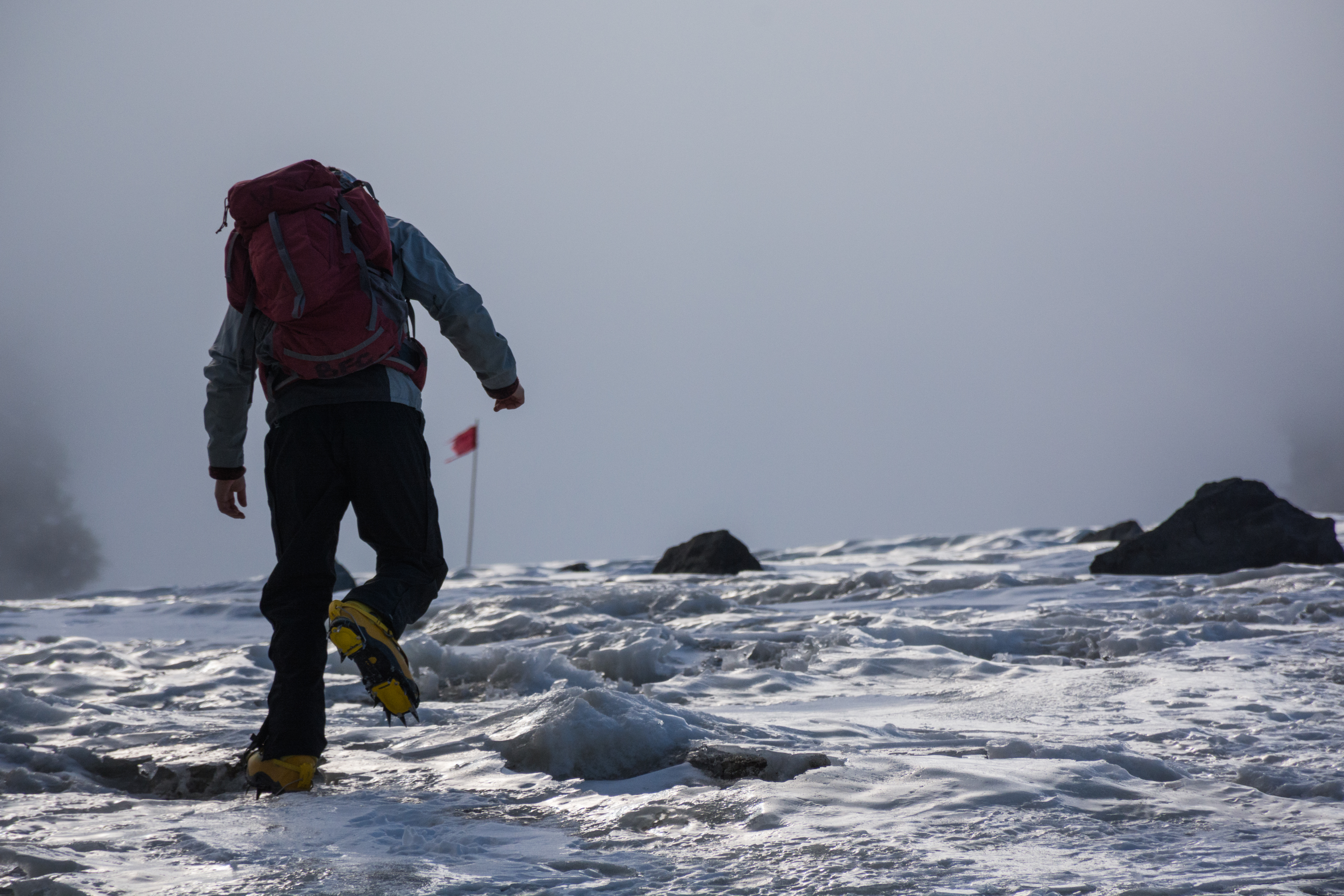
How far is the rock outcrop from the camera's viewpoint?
11344 millimetres

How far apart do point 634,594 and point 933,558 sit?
529cm

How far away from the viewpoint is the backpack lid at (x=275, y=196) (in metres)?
2.21

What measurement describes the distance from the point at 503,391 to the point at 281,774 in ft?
3.61

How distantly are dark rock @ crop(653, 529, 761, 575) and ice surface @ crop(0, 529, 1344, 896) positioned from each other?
4575mm

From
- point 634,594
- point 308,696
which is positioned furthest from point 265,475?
point 634,594

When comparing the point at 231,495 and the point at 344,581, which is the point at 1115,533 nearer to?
the point at 344,581

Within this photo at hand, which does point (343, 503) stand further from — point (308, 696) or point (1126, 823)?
point (1126, 823)

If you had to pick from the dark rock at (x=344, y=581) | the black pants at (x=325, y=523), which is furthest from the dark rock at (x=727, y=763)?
the dark rock at (x=344, y=581)

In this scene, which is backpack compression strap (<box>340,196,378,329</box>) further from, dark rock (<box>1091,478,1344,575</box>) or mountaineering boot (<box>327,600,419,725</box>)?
dark rock (<box>1091,478,1344,575</box>)

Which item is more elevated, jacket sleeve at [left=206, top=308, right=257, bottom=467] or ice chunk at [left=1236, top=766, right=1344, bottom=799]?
jacket sleeve at [left=206, top=308, right=257, bottom=467]

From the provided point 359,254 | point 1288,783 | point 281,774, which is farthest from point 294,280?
point 1288,783

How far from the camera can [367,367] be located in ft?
7.56

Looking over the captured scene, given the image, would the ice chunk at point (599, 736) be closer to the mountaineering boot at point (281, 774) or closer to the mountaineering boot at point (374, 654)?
the mountaineering boot at point (374, 654)

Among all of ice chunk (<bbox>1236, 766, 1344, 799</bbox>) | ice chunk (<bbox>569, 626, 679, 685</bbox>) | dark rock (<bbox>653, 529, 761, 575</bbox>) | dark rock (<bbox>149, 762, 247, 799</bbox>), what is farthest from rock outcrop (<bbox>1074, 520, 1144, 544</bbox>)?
dark rock (<bbox>149, 762, 247, 799</bbox>)
